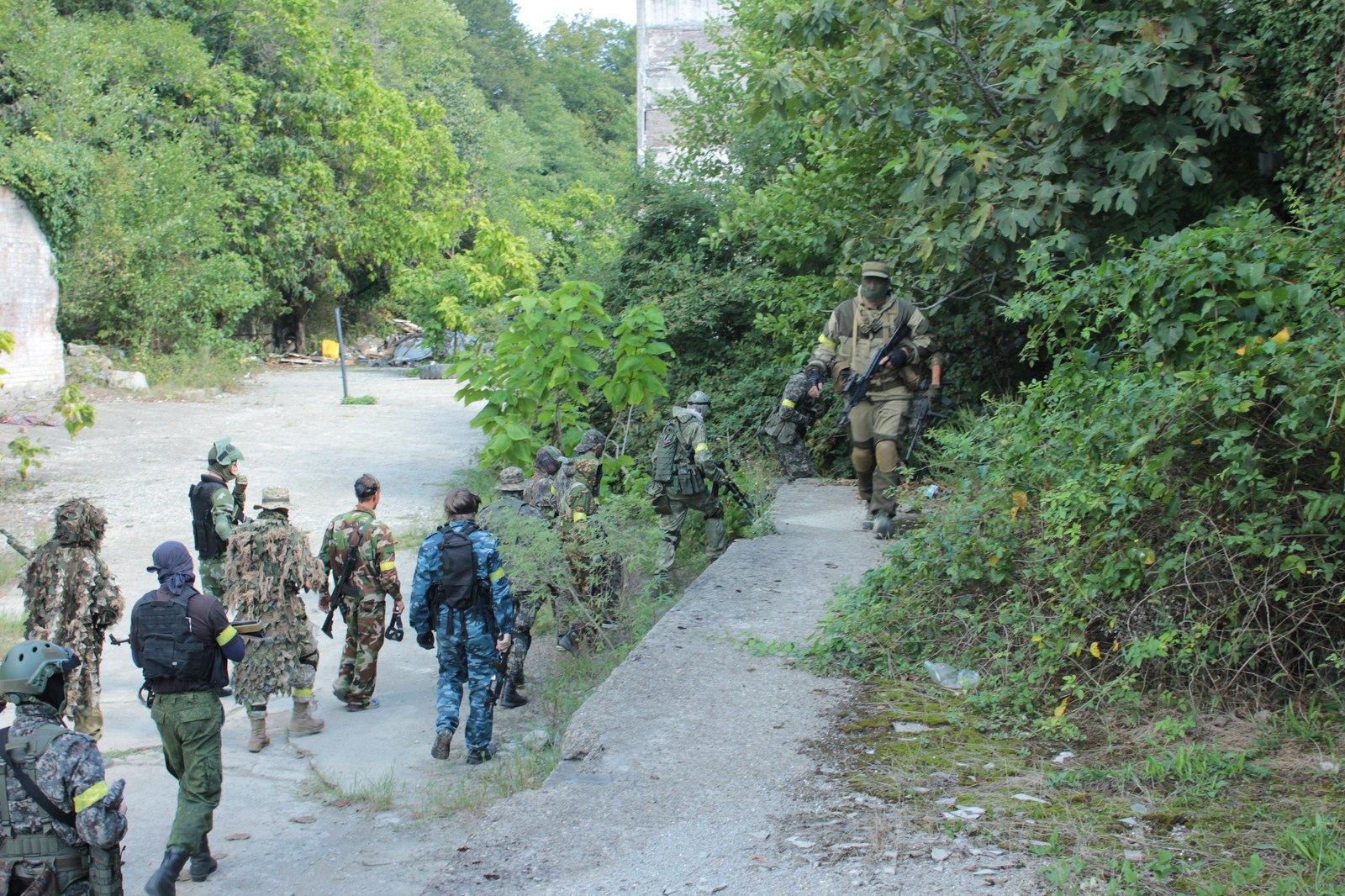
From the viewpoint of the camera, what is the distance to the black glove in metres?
8.32

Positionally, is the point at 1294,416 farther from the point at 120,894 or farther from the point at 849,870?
the point at 120,894

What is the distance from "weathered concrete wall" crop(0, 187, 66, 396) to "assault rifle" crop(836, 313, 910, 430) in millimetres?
14473

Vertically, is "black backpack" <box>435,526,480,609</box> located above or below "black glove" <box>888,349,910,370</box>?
below

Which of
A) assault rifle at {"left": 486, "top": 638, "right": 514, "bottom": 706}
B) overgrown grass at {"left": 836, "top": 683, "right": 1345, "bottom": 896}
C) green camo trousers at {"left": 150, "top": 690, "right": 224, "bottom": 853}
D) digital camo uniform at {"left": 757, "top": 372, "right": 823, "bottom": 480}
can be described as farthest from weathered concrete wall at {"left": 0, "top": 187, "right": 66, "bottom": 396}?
overgrown grass at {"left": 836, "top": 683, "right": 1345, "bottom": 896}

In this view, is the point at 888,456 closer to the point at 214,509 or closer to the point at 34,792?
the point at 214,509

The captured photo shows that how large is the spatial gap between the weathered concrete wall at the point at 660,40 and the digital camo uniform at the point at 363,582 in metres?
20.0

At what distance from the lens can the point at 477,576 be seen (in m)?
6.46

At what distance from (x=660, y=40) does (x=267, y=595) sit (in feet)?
73.8

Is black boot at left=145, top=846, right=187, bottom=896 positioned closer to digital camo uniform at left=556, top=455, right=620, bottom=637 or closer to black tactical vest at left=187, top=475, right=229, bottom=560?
digital camo uniform at left=556, top=455, right=620, bottom=637

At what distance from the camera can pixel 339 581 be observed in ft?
23.9

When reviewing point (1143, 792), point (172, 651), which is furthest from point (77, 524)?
point (1143, 792)

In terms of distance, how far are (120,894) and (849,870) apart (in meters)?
2.56

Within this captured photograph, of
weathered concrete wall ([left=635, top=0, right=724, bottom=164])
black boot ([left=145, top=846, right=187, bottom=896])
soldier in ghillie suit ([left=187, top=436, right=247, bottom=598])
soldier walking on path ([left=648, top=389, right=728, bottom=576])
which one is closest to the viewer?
black boot ([left=145, top=846, right=187, bottom=896])

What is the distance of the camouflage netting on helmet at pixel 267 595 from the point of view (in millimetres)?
6758
